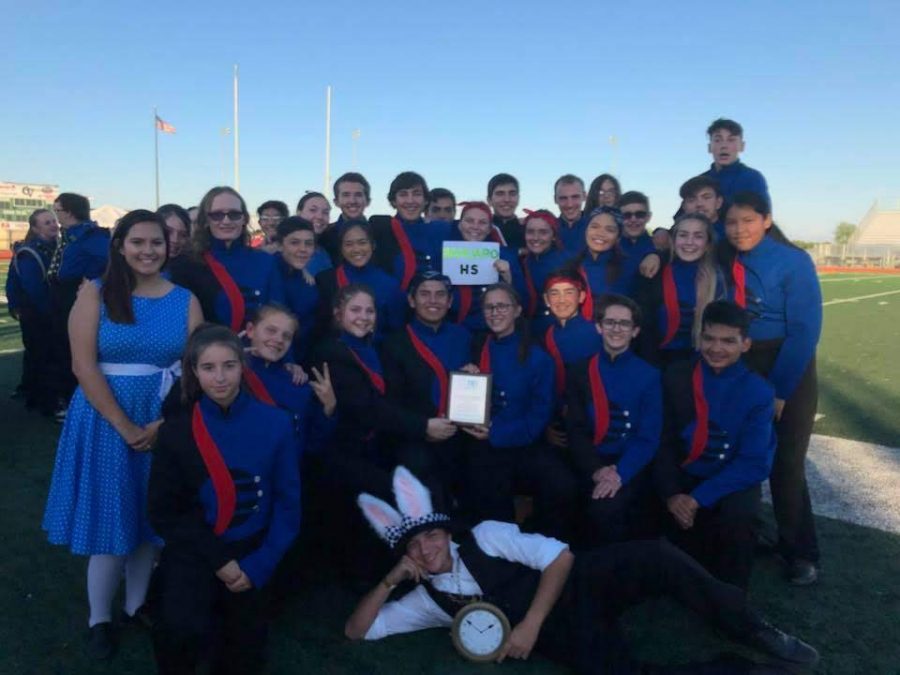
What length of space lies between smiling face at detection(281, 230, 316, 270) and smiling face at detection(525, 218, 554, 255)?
62.4 inches

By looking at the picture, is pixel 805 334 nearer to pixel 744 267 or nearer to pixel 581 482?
pixel 744 267

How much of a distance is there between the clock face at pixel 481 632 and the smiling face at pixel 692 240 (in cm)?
246

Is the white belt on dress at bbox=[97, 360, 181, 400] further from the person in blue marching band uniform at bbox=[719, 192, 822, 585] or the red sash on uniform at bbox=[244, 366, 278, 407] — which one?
the person in blue marching band uniform at bbox=[719, 192, 822, 585]

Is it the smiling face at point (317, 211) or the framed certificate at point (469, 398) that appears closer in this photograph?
the framed certificate at point (469, 398)

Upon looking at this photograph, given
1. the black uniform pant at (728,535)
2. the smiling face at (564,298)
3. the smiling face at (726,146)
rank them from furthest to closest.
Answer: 1. the smiling face at (726,146)
2. the smiling face at (564,298)
3. the black uniform pant at (728,535)

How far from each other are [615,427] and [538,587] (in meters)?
1.18

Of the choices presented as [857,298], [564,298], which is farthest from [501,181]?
[857,298]

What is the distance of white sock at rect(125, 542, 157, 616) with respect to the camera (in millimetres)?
3215

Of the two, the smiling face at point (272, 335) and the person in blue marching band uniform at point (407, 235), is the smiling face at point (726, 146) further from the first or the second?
the smiling face at point (272, 335)

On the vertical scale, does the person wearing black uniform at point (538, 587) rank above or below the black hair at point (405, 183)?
below

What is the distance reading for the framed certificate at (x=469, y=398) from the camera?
387cm

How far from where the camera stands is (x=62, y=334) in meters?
7.05

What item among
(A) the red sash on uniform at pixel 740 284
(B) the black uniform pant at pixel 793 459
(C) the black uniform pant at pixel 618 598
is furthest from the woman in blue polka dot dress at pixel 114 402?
(B) the black uniform pant at pixel 793 459

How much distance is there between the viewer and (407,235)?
5.02m
